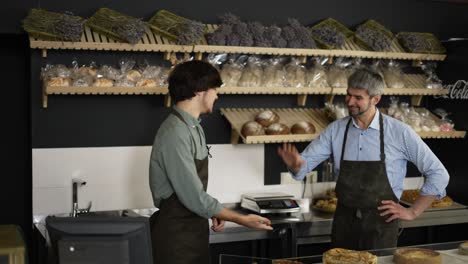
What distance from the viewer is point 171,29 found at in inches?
172

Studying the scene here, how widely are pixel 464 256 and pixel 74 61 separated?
2.56 metres

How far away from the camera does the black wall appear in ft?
14.1

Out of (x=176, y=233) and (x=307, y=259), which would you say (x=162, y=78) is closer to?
(x=176, y=233)

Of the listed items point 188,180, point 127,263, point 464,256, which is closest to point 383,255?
point 464,256

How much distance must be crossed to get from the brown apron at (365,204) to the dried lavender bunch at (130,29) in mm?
1451

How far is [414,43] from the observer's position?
16.5 ft

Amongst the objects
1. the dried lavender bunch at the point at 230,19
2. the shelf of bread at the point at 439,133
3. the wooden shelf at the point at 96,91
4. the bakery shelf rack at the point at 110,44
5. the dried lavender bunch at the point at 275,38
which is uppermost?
the dried lavender bunch at the point at 230,19

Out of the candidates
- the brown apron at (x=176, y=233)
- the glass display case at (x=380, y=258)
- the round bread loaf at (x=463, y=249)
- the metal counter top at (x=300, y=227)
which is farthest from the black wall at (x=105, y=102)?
the round bread loaf at (x=463, y=249)

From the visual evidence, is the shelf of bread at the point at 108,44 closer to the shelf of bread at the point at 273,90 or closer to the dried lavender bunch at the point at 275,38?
the shelf of bread at the point at 273,90

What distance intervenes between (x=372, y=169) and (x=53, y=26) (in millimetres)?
1974

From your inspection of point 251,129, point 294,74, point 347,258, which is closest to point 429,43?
point 294,74

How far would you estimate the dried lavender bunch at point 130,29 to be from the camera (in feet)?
13.6

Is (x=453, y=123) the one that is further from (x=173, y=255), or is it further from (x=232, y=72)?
(x=173, y=255)

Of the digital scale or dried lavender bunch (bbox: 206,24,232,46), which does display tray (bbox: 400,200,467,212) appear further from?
dried lavender bunch (bbox: 206,24,232,46)
